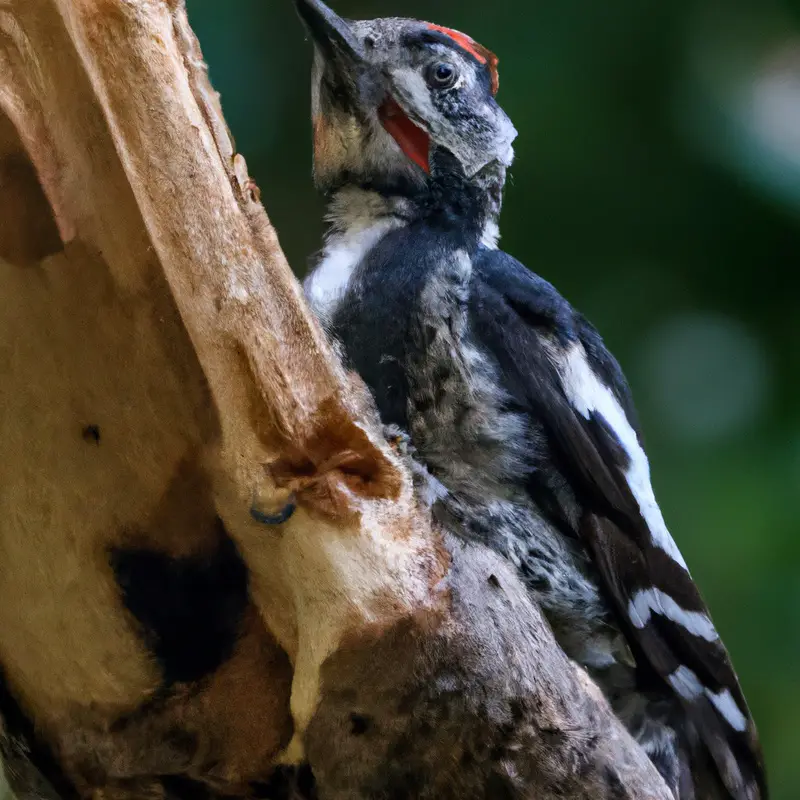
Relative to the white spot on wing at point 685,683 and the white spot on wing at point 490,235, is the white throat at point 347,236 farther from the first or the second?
the white spot on wing at point 685,683

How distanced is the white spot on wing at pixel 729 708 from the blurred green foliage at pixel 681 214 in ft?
2.65

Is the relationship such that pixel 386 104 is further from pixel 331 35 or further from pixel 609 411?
pixel 609 411

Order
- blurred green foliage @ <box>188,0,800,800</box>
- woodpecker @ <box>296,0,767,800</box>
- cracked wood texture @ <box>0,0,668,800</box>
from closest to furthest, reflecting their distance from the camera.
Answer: cracked wood texture @ <box>0,0,668,800</box> < woodpecker @ <box>296,0,767,800</box> < blurred green foliage @ <box>188,0,800,800</box>

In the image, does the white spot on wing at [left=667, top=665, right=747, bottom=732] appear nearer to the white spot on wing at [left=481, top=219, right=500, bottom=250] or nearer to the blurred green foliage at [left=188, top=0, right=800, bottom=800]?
the white spot on wing at [left=481, top=219, right=500, bottom=250]

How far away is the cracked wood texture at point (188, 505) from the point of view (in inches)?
27.9

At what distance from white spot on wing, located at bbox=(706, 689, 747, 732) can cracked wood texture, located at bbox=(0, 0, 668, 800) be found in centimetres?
31

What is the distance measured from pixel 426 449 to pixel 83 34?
1.77 ft

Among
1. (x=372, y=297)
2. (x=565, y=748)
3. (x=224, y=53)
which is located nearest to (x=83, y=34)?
(x=372, y=297)

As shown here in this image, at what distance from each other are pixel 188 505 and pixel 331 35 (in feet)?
2.30

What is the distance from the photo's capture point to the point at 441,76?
1256 mm

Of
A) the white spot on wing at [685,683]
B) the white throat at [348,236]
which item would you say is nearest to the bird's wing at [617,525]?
the white spot on wing at [685,683]

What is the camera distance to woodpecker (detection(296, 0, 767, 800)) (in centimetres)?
105

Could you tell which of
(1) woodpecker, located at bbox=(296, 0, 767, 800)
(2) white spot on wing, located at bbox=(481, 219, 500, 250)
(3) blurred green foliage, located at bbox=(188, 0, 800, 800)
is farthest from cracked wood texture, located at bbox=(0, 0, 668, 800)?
(3) blurred green foliage, located at bbox=(188, 0, 800, 800)

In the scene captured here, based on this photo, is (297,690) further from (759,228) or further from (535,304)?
(759,228)
